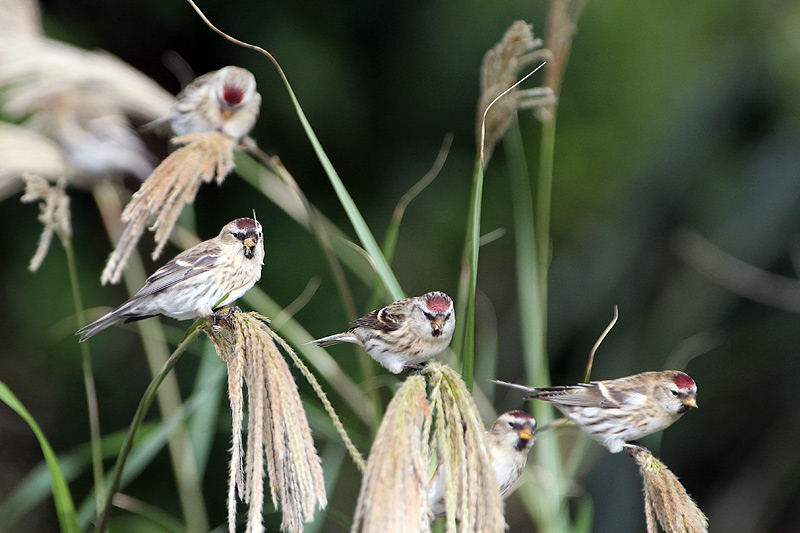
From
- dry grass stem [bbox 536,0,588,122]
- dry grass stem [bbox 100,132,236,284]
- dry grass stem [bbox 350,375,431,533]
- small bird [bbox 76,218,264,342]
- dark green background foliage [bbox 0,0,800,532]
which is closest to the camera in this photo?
dry grass stem [bbox 350,375,431,533]

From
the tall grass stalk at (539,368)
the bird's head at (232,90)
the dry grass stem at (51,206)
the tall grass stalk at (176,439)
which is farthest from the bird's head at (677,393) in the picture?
the dry grass stem at (51,206)

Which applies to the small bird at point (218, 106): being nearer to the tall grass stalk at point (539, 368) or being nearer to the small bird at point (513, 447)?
the tall grass stalk at point (539, 368)

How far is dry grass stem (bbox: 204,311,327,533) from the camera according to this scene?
131 centimetres

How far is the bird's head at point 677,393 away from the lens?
8.11 feet

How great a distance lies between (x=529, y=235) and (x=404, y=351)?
1.86 feet

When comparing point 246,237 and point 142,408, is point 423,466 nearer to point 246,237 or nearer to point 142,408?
point 142,408

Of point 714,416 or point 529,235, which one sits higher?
point 529,235

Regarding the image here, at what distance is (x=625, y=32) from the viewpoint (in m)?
5.40

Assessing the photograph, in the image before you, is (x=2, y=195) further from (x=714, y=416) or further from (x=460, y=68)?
(x=714, y=416)

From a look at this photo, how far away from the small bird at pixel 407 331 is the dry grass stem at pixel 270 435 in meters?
0.96

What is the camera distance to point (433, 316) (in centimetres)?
239

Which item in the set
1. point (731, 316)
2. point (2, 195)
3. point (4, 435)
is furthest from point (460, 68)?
point (4, 435)

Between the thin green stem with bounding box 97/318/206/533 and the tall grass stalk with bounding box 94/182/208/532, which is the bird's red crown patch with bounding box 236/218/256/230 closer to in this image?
the tall grass stalk with bounding box 94/182/208/532

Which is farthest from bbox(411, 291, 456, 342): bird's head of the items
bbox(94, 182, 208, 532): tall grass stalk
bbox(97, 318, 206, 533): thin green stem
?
bbox(97, 318, 206, 533): thin green stem
